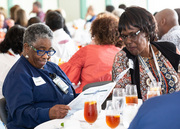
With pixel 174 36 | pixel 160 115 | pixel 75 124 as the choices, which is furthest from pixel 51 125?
pixel 174 36

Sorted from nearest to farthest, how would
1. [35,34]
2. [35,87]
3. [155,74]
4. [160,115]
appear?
[160,115], [35,87], [35,34], [155,74]

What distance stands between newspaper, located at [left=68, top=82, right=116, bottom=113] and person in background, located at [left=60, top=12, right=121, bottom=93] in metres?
1.26

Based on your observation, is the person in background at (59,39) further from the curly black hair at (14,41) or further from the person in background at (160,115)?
the person in background at (160,115)

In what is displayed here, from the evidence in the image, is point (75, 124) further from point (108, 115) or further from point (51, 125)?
point (108, 115)

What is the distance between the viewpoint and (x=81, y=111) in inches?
80.0

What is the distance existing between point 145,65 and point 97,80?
3.23 ft

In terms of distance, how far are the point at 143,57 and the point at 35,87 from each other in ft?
3.30

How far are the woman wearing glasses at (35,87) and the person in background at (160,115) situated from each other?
130 cm

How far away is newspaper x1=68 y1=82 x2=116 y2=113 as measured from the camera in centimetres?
185

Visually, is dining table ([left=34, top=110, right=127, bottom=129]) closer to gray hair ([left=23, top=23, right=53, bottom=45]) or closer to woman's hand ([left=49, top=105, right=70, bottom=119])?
woman's hand ([left=49, top=105, right=70, bottom=119])

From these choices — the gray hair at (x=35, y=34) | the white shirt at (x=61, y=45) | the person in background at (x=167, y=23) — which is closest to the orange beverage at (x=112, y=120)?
the gray hair at (x=35, y=34)

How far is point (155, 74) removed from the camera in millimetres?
2434

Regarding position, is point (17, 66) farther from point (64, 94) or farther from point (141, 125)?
point (141, 125)

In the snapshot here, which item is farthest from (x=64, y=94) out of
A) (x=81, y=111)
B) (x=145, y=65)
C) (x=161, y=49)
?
(x=161, y=49)
